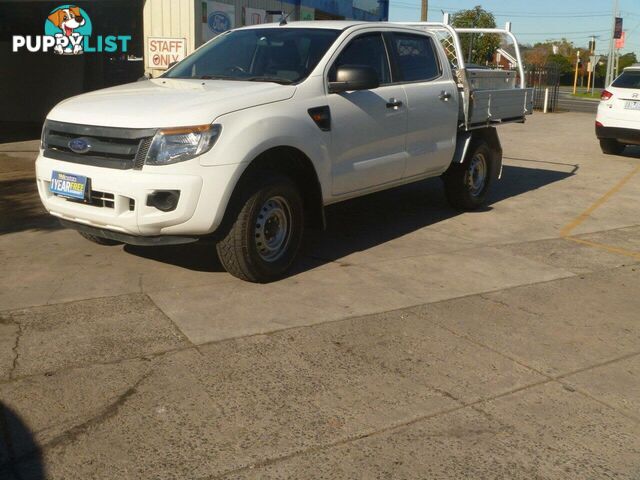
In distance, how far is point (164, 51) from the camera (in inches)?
515

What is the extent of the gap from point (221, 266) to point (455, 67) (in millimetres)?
3788

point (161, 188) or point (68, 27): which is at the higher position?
point (68, 27)

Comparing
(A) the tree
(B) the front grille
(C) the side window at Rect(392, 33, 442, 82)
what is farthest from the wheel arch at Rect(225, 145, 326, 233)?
(A) the tree

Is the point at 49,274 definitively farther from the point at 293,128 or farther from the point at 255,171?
the point at 293,128

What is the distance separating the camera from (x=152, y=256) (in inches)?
252

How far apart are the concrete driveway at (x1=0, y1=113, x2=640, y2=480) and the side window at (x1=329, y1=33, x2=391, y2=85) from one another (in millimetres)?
1600

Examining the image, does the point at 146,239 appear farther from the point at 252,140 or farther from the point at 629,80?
the point at 629,80

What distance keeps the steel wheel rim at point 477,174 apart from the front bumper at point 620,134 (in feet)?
19.9

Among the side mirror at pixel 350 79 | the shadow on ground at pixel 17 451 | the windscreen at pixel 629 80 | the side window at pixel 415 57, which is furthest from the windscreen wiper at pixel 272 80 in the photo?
the windscreen at pixel 629 80

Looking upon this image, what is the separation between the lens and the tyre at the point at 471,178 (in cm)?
852

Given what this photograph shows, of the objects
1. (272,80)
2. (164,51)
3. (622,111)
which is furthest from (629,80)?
(272,80)

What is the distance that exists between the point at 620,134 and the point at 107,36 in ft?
31.9

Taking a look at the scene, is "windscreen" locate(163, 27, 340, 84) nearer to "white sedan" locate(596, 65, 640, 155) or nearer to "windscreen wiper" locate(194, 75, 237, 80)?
"windscreen wiper" locate(194, 75, 237, 80)

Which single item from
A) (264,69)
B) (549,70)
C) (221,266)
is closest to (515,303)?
(221,266)
